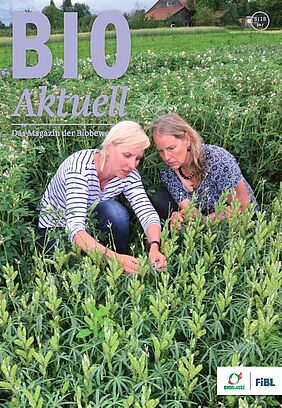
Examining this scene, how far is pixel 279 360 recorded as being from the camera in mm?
1816

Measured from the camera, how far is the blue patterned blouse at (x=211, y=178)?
283 cm

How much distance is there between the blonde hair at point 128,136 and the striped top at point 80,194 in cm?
15

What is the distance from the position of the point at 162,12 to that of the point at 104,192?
0.87 m

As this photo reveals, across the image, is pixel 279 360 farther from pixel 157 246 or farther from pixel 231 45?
pixel 231 45

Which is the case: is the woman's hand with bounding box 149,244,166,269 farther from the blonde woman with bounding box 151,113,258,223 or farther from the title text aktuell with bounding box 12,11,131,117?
the title text aktuell with bounding box 12,11,131,117

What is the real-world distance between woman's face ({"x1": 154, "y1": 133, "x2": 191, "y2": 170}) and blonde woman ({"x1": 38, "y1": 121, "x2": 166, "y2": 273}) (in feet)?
0.50

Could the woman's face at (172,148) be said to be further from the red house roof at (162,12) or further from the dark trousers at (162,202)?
the red house roof at (162,12)

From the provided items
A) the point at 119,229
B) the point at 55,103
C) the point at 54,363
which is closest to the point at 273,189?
the point at 119,229

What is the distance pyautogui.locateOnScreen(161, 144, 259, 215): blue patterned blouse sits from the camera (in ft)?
9.29

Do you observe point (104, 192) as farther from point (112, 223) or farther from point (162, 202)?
point (162, 202)

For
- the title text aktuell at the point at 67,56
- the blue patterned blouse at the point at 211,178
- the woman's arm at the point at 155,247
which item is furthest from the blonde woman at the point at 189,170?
the title text aktuell at the point at 67,56

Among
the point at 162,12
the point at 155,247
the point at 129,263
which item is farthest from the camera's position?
the point at 162,12

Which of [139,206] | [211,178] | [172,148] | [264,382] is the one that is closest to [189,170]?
[211,178]

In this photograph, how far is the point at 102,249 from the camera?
7.73 ft
